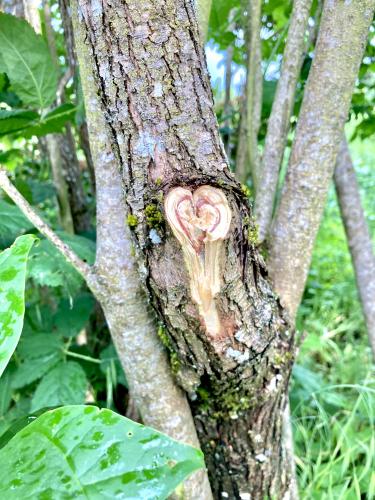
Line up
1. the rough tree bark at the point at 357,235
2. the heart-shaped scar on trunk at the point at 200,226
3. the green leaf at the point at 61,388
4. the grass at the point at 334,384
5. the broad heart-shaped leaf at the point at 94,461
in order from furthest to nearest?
1. the rough tree bark at the point at 357,235
2. the grass at the point at 334,384
3. the green leaf at the point at 61,388
4. the heart-shaped scar on trunk at the point at 200,226
5. the broad heart-shaped leaf at the point at 94,461

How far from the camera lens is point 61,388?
1.19 m

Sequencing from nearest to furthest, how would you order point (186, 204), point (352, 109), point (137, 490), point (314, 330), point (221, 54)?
1. point (137, 490)
2. point (186, 204)
3. point (352, 109)
4. point (221, 54)
5. point (314, 330)

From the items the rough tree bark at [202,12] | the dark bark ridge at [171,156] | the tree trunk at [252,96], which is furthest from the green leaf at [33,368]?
the rough tree bark at [202,12]

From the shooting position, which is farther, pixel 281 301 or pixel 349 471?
pixel 349 471


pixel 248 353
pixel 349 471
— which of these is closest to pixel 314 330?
pixel 349 471

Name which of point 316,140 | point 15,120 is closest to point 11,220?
point 15,120

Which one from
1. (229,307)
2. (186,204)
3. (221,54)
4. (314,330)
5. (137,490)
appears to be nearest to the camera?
(137,490)

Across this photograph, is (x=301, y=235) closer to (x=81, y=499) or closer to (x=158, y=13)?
(x=158, y=13)

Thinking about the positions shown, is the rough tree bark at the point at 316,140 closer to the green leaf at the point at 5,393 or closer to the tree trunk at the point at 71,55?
the tree trunk at the point at 71,55

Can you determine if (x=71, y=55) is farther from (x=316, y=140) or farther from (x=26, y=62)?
(x=316, y=140)

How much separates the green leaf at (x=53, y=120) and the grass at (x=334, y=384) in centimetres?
86

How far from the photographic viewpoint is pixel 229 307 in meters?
0.83

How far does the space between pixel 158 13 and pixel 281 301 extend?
65 centimetres

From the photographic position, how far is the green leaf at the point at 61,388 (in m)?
1.16
